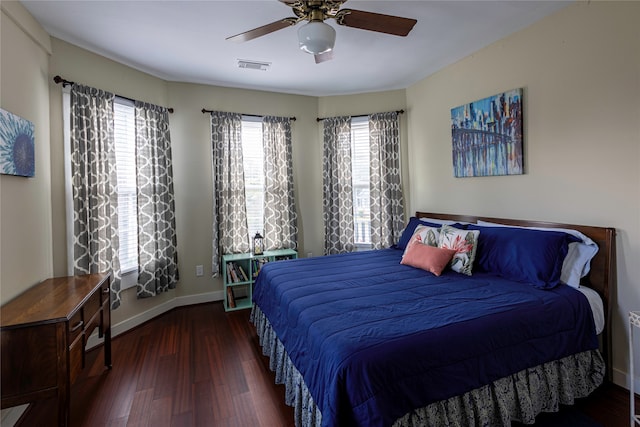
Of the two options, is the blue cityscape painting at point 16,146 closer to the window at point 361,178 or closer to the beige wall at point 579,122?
the window at point 361,178

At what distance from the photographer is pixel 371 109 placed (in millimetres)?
4109

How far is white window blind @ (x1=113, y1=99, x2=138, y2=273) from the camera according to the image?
121 inches

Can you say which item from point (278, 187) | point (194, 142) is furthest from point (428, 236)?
point (194, 142)

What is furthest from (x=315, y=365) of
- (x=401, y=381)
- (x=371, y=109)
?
(x=371, y=109)

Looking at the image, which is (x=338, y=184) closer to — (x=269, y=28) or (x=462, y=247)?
(x=462, y=247)

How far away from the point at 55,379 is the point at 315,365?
4.38 feet

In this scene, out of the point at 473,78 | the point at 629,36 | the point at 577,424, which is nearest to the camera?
the point at 577,424

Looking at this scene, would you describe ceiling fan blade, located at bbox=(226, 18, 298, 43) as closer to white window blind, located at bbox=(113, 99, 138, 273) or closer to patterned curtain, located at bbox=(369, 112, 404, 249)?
white window blind, located at bbox=(113, 99, 138, 273)

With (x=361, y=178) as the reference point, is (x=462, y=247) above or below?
below

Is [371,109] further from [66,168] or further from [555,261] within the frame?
[66,168]

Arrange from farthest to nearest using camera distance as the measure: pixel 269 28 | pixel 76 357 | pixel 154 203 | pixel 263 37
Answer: pixel 154 203
pixel 263 37
pixel 269 28
pixel 76 357

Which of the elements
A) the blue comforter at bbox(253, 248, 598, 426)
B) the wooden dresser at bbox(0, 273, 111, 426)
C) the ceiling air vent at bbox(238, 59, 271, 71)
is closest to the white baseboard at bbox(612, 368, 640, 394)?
the blue comforter at bbox(253, 248, 598, 426)

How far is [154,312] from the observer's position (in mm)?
3361

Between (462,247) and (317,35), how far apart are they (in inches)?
75.3
